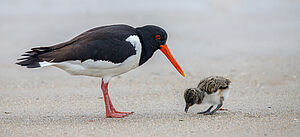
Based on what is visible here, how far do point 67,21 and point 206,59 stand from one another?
6.99 metres

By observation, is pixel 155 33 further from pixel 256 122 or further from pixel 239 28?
pixel 239 28

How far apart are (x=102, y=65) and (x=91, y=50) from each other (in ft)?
0.93

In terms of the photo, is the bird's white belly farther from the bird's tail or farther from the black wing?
the bird's tail

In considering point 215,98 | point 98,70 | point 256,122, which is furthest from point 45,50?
point 256,122

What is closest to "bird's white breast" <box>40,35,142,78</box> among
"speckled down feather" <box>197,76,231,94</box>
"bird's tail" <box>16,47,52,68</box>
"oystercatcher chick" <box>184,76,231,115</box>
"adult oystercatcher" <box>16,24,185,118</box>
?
"adult oystercatcher" <box>16,24,185,118</box>

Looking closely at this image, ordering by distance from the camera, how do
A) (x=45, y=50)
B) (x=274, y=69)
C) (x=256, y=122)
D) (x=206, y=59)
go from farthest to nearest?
(x=206, y=59), (x=274, y=69), (x=45, y=50), (x=256, y=122)

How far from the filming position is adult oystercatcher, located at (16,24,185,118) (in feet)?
21.8

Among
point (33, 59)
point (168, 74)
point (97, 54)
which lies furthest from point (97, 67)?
point (168, 74)

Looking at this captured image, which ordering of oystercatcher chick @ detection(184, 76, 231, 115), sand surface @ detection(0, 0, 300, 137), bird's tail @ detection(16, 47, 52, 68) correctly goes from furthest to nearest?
1. oystercatcher chick @ detection(184, 76, 231, 115)
2. bird's tail @ detection(16, 47, 52, 68)
3. sand surface @ detection(0, 0, 300, 137)

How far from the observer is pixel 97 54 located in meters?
6.73

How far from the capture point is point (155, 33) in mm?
7371

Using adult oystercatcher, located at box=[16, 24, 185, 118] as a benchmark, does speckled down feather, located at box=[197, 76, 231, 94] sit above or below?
below

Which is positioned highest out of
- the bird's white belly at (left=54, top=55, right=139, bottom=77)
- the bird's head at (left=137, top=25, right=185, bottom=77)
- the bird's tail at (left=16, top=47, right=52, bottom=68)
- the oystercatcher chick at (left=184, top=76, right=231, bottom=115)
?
the bird's head at (left=137, top=25, right=185, bottom=77)

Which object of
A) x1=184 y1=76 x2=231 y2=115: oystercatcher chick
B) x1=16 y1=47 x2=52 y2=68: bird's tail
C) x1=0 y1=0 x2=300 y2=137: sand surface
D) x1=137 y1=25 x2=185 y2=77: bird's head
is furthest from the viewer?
x1=137 y1=25 x2=185 y2=77: bird's head
